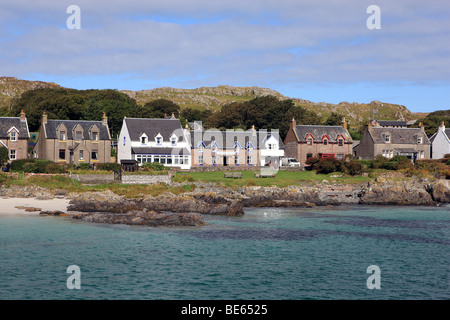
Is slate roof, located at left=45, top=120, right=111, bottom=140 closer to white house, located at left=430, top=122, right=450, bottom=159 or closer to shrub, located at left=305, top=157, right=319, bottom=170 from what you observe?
shrub, located at left=305, top=157, right=319, bottom=170

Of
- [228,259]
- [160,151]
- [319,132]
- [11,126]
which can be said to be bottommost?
[228,259]

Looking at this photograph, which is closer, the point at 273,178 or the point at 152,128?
the point at 273,178

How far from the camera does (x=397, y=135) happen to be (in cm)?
9212

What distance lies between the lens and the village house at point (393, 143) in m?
90.0

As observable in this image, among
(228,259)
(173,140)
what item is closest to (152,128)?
(173,140)

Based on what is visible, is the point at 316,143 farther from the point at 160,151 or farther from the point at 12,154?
the point at 12,154

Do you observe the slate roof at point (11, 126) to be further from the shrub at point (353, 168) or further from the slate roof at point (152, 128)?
the shrub at point (353, 168)

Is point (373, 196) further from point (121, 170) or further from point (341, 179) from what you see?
point (121, 170)

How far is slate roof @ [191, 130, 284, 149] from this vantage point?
8225 centimetres

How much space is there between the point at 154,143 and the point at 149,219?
39147mm

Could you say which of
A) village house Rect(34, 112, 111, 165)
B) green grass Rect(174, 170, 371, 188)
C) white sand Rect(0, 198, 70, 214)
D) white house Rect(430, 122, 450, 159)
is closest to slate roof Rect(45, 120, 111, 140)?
village house Rect(34, 112, 111, 165)

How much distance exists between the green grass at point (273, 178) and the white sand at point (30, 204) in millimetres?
16982

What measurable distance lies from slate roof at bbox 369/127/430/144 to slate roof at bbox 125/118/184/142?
36.6 m

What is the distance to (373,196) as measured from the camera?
196 feet
